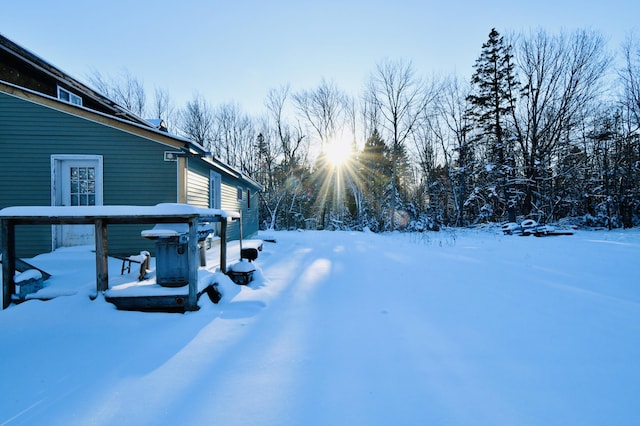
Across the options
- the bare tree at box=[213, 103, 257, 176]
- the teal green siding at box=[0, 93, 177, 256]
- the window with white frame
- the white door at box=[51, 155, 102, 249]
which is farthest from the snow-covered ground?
the bare tree at box=[213, 103, 257, 176]

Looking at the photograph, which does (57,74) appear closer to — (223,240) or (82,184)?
(82,184)

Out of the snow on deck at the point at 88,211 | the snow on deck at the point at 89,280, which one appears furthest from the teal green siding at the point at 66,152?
the snow on deck at the point at 88,211

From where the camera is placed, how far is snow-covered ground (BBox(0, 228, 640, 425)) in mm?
1863

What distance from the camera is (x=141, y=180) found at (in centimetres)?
682

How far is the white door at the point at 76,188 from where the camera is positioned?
664cm

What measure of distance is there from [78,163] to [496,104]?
20.9 meters

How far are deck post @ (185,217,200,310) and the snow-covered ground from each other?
163 mm

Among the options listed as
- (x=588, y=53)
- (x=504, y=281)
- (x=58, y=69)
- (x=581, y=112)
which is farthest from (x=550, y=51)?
(x=58, y=69)

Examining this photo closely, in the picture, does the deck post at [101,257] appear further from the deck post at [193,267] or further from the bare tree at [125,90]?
the bare tree at [125,90]

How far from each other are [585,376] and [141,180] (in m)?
8.08

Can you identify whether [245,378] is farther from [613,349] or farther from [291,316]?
[613,349]

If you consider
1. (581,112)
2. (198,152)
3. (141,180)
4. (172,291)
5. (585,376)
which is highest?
(581,112)

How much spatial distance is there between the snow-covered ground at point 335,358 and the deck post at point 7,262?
348mm

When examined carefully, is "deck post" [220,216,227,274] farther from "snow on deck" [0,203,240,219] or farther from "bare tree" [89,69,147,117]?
"bare tree" [89,69,147,117]
